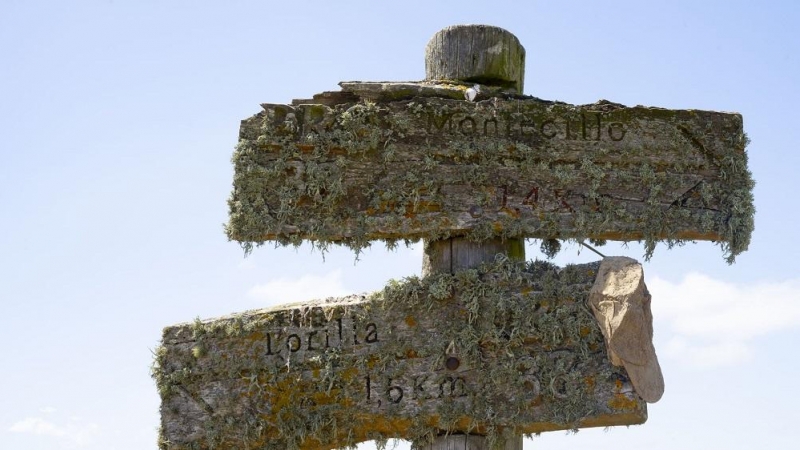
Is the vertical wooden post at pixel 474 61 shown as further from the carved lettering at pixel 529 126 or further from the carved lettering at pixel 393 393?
the carved lettering at pixel 393 393

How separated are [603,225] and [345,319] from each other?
126 cm

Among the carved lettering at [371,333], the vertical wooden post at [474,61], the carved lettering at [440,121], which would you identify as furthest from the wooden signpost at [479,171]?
the carved lettering at [371,333]

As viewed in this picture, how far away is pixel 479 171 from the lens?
13.9 ft

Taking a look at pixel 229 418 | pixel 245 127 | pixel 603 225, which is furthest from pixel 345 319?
pixel 603 225

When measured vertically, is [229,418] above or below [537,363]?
below

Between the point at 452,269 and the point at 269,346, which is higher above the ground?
the point at 452,269

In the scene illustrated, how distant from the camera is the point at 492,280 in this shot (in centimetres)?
421

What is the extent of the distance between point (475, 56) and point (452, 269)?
110 centimetres

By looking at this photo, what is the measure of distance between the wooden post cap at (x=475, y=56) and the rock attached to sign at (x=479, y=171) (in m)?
0.25

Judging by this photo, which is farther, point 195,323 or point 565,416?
point 195,323

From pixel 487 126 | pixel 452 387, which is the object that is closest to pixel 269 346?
pixel 452 387

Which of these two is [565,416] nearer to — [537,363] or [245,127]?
[537,363]

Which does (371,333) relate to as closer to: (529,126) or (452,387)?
(452,387)

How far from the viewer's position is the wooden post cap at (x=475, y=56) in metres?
4.62
